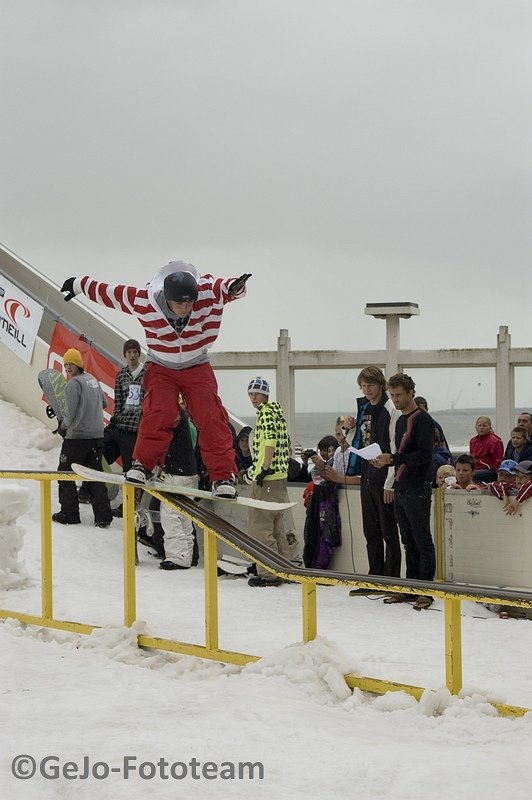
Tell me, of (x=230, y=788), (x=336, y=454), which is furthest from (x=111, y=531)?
(x=230, y=788)

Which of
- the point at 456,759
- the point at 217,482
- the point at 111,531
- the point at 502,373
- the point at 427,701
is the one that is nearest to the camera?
the point at 456,759

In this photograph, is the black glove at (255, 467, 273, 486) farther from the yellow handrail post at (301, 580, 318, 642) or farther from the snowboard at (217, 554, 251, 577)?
the yellow handrail post at (301, 580, 318, 642)

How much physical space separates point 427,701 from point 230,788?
1.31 metres

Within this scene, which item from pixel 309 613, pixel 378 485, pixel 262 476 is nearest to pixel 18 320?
pixel 262 476

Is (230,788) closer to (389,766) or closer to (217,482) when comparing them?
(389,766)

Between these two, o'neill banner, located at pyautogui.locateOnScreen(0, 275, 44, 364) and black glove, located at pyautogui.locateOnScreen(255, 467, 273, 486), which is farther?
o'neill banner, located at pyautogui.locateOnScreen(0, 275, 44, 364)

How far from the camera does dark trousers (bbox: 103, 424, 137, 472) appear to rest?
9.79m

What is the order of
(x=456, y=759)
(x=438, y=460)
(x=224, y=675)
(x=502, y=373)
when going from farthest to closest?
(x=502, y=373), (x=438, y=460), (x=224, y=675), (x=456, y=759)

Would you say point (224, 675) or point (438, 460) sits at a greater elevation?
point (438, 460)

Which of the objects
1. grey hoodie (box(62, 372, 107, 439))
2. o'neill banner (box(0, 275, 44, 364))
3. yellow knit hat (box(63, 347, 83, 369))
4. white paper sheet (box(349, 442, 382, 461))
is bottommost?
white paper sheet (box(349, 442, 382, 461))

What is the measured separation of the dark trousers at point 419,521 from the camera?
780 cm

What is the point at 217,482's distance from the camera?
6625 millimetres

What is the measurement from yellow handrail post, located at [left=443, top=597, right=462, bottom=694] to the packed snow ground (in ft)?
0.26

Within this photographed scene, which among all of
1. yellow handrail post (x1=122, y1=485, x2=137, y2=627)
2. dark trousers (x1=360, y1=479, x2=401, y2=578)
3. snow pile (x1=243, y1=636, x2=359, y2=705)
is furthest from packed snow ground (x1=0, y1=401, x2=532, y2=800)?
dark trousers (x1=360, y1=479, x2=401, y2=578)
